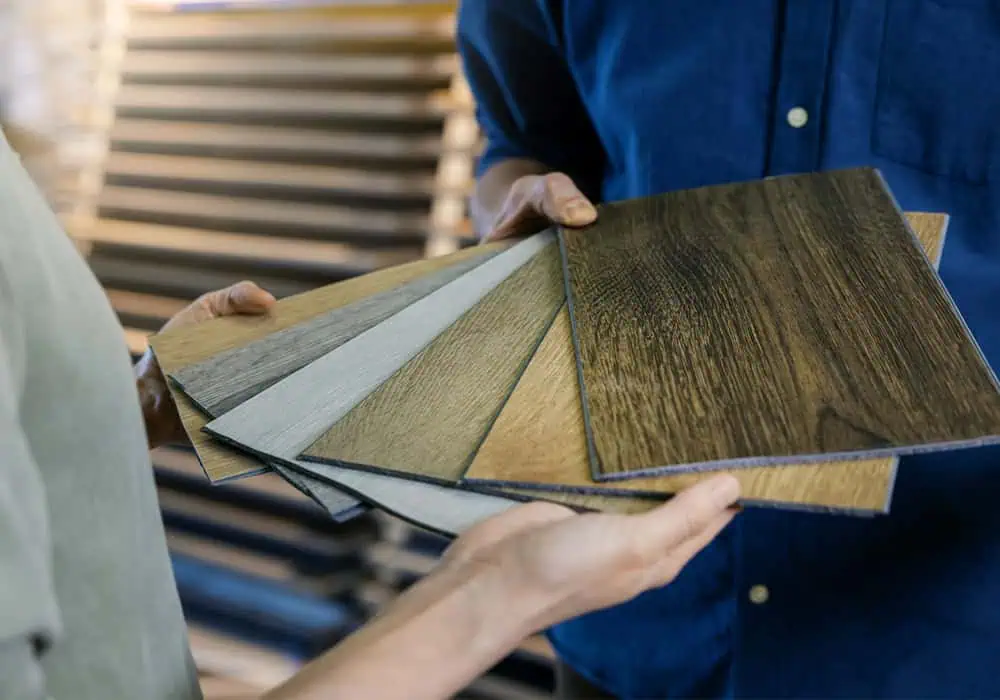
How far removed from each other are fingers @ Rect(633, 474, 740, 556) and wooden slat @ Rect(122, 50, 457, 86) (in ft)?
5.26

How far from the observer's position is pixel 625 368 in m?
0.70

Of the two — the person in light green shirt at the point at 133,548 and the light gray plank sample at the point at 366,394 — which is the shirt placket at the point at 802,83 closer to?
the light gray plank sample at the point at 366,394

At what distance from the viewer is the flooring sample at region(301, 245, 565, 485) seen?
655 millimetres

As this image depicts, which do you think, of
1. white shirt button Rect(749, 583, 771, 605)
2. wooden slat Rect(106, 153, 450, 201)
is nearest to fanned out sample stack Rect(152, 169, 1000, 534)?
white shirt button Rect(749, 583, 771, 605)

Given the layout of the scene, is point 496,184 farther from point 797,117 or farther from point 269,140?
point 269,140

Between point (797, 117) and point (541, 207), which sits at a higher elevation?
point (797, 117)

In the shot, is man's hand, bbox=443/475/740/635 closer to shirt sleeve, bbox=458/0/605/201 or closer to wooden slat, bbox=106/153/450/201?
shirt sleeve, bbox=458/0/605/201

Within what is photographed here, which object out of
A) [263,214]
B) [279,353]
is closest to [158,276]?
[263,214]

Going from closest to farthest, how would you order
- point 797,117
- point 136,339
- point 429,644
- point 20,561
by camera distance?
point 20,561, point 429,644, point 797,117, point 136,339

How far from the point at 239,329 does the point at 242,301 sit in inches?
1.4

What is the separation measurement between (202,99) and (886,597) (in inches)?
78.8

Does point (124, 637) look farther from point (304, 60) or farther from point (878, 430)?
point (304, 60)

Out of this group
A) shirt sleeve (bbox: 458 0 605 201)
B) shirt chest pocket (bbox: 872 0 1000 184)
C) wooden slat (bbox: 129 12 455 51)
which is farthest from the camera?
wooden slat (bbox: 129 12 455 51)

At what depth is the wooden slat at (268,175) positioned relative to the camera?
2.04m
